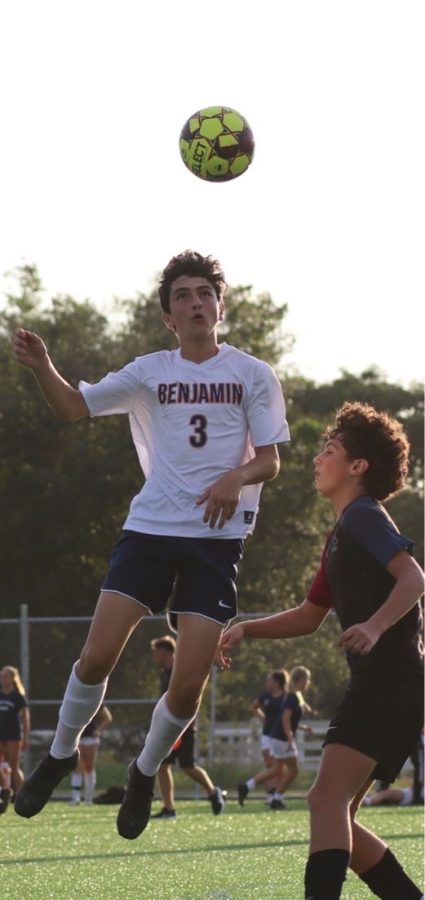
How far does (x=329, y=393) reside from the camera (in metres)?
Answer: 56.6

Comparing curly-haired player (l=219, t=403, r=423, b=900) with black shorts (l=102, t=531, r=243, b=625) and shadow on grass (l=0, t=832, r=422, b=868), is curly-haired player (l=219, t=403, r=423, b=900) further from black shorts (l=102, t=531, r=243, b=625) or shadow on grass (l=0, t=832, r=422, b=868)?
shadow on grass (l=0, t=832, r=422, b=868)

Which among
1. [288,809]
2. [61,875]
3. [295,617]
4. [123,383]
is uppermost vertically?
[123,383]

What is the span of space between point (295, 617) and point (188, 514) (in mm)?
745

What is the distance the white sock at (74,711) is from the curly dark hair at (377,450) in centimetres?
165

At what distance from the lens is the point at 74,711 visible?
7.00 m

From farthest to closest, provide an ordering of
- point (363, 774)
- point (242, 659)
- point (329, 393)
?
point (329, 393) → point (242, 659) → point (363, 774)

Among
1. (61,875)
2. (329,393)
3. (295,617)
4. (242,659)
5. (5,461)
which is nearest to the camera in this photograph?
(295,617)

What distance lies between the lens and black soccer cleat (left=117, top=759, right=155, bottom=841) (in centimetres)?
681

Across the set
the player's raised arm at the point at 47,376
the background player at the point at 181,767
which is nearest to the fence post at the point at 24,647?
the background player at the point at 181,767

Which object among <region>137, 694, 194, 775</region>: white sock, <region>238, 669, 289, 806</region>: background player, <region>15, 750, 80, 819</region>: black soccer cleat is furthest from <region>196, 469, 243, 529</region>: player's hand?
<region>238, 669, 289, 806</region>: background player

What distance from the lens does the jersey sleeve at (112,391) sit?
693 centimetres

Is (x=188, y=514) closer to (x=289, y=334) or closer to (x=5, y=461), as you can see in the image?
(x=5, y=461)

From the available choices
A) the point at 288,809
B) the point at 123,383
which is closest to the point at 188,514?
the point at 123,383

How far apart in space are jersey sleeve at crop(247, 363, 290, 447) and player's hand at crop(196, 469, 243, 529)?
0.94ft
